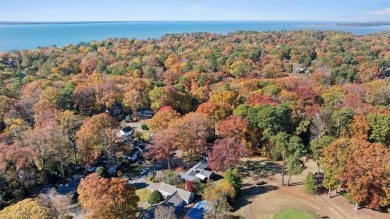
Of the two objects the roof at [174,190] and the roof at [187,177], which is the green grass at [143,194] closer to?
the roof at [174,190]

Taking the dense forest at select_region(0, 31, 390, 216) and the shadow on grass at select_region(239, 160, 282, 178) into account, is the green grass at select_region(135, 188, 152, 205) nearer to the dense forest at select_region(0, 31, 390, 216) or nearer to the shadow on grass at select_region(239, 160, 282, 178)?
the dense forest at select_region(0, 31, 390, 216)

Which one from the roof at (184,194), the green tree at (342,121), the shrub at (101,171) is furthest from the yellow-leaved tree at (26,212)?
the green tree at (342,121)

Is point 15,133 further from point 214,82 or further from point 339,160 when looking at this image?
point 214,82

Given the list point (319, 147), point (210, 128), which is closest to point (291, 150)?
point (319, 147)

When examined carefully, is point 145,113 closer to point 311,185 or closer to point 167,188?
point 167,188

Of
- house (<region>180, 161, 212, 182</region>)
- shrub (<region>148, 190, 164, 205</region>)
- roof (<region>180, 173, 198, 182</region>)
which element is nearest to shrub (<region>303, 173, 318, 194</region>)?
house (<region>180, 161, 212, 182</region>)
